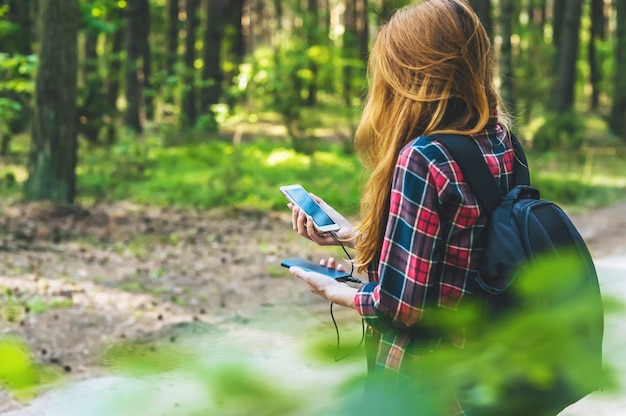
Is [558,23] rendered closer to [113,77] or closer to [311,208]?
[113,77]

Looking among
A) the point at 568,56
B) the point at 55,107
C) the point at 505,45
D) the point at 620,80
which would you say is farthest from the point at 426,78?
the point at 620,80

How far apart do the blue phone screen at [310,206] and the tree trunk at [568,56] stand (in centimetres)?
1985

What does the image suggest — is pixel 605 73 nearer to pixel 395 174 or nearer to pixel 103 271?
pixel 103 271

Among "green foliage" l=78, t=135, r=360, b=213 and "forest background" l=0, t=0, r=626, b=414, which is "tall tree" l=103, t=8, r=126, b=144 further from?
"green foliage" l=78, t=135, r=360, b=213

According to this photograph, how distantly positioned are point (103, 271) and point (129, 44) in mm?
14078

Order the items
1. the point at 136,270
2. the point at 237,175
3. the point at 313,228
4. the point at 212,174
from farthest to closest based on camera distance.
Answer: the point at 212,174 → the point at 237,175 → the point at 136,270 → the point at 313,228

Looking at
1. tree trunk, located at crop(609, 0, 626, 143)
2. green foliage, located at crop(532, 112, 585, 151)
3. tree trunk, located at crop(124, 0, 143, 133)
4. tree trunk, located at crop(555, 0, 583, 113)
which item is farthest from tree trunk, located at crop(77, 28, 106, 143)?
tree trunk, located at crop(609, 0, 626, 143)

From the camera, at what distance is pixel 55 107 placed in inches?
423

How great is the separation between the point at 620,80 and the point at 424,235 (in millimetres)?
22107

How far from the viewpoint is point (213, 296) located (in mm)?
7879

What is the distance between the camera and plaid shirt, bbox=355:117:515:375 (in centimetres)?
204

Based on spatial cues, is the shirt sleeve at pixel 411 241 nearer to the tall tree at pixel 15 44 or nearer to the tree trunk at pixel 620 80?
the tall tree at pixel 15 44

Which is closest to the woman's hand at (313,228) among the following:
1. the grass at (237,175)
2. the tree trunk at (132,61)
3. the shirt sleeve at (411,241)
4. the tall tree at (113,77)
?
the shirt sleeve at (411,241)

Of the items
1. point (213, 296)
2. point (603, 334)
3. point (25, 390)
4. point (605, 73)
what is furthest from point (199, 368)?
point (605, 73)
